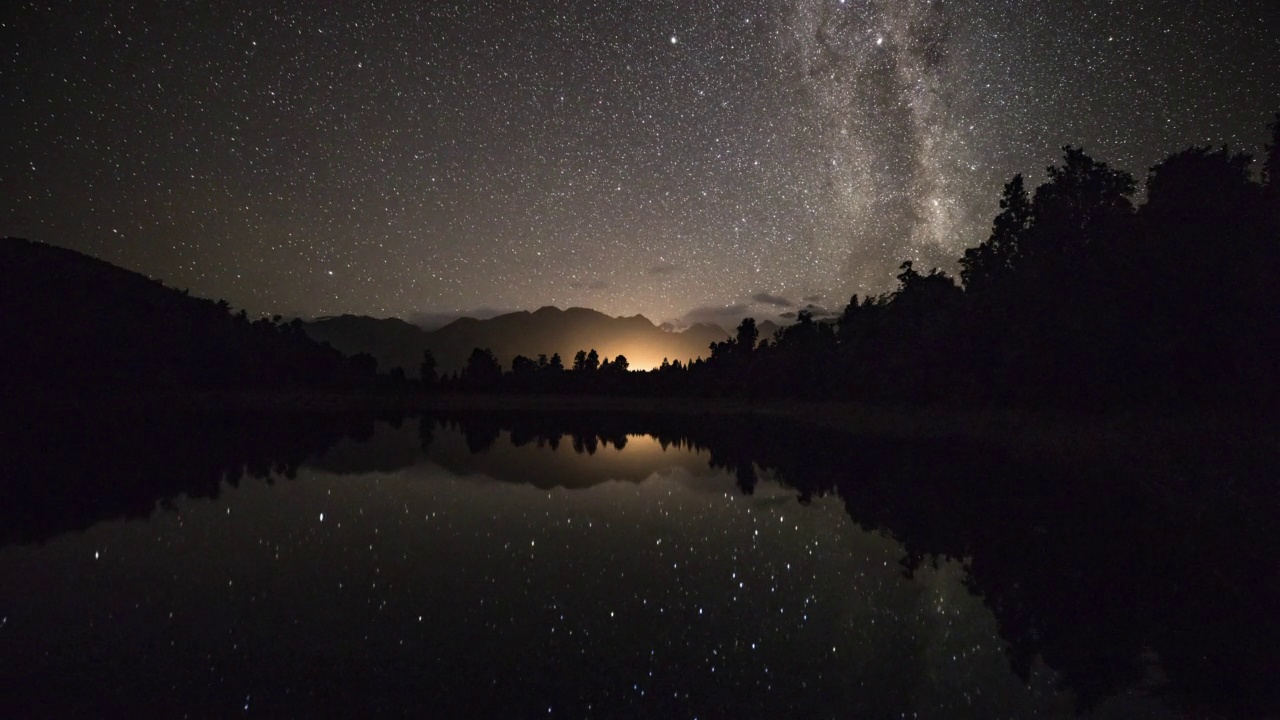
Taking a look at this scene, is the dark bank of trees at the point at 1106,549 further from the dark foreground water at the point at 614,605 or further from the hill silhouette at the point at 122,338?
the hill silhouette at the point at 122,338

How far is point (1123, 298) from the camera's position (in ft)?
102

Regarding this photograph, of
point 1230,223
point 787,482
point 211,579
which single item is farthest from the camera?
point 1230,223

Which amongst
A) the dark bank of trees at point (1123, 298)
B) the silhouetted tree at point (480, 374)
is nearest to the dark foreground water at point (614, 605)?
the dark bank of trees at point (1123, 298)

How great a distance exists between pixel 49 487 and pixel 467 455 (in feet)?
50.5

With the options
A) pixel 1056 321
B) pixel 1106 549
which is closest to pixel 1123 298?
pixel 1056 321

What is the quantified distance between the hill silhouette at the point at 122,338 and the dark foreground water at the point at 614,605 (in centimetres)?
10667

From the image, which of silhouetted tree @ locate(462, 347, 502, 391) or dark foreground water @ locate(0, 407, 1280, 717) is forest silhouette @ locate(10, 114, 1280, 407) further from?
silhouetted tree @ locate(462, 347, 502, 391)

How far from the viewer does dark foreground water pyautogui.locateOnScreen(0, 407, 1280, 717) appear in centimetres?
705

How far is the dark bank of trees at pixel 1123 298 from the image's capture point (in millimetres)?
27531

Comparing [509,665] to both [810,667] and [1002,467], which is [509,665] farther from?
[1002,467]

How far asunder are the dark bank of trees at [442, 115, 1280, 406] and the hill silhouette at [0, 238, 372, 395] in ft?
388

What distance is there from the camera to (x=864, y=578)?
38.8 ft

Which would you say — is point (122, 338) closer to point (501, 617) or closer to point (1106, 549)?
point (501, 617)

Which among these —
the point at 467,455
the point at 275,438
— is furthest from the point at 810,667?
the point at 275,438
